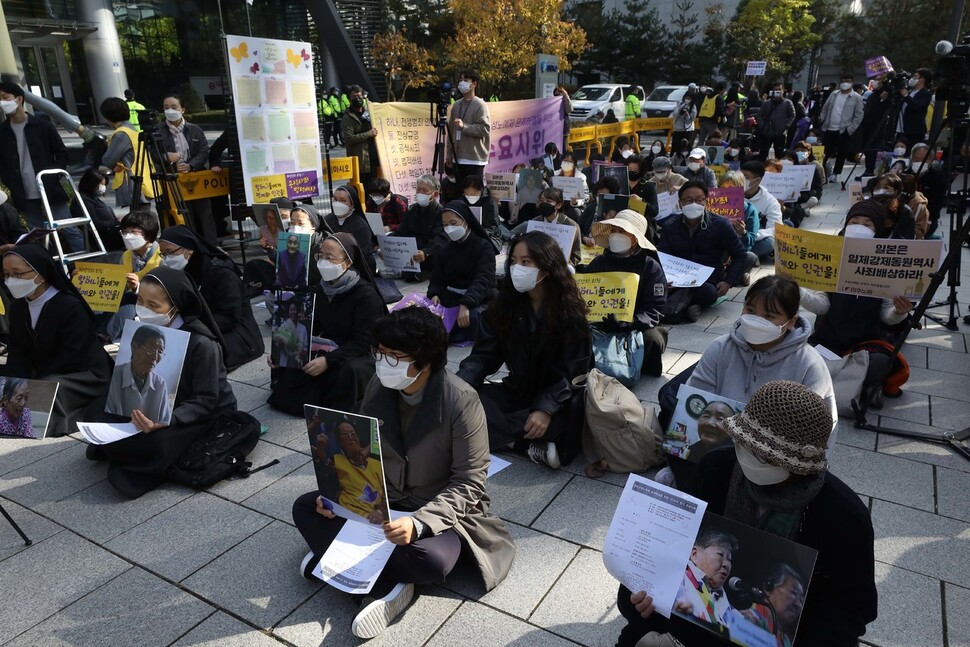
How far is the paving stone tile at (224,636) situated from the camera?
2.86 m

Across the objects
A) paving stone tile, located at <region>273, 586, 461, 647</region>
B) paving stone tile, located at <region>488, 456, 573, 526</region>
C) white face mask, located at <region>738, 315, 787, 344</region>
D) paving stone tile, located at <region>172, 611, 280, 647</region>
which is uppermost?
white face mask, located at <region>738, 315, 787, 344</region>

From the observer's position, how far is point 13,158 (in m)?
7.38

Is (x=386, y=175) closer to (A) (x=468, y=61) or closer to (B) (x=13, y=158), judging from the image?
(B) (x=13, y=158)

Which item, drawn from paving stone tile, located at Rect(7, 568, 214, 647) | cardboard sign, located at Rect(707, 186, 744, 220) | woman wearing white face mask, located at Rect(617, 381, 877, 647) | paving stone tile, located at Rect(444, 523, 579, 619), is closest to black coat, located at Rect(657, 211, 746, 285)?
cardboard sign, located at Rect(707, 186, 744, 220)

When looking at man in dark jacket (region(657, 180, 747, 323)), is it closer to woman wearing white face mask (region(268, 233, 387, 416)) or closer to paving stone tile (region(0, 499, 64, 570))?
woman wearing white face mask (region(268, 233, 387, 416))

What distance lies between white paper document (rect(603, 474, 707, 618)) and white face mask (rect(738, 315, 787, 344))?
1.61 m

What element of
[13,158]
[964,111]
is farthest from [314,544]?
[13,158]

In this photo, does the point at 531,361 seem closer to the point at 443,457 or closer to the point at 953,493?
the point at 443,457

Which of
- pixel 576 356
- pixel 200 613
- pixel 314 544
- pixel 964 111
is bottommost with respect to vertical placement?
pixel 200 613

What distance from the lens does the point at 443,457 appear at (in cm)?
299

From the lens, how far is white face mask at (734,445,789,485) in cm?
199

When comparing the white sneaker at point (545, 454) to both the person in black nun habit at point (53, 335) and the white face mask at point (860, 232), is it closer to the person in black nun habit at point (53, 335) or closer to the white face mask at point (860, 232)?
the white face mask at point (860, 232)

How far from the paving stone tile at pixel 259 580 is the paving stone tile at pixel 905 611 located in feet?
8.29

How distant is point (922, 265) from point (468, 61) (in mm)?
22938
